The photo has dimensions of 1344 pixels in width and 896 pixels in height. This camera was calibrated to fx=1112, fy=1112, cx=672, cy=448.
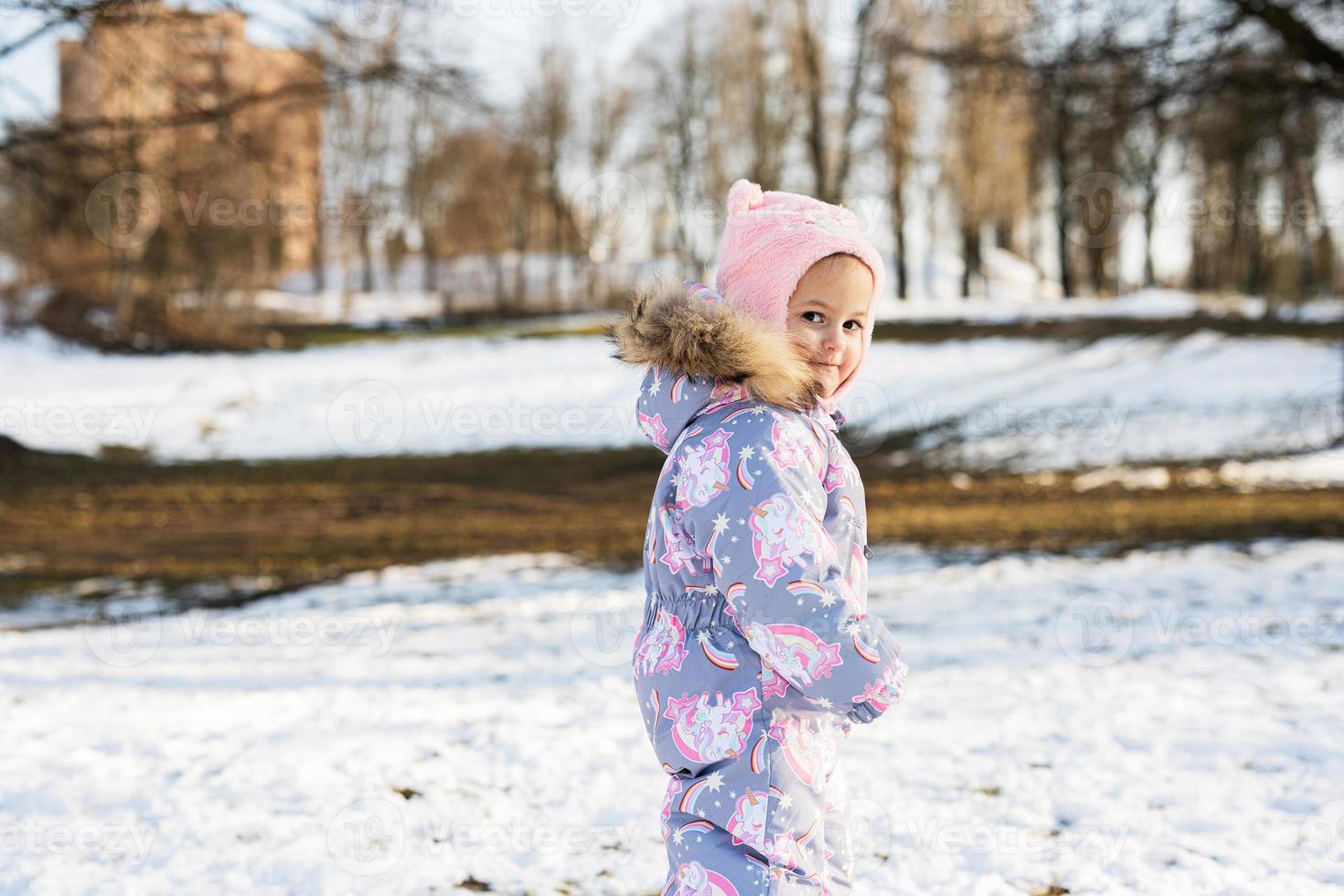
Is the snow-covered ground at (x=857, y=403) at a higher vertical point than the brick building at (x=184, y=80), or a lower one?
lower

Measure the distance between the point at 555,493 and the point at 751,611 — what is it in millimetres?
10589

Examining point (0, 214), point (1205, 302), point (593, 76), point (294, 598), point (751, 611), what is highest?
point (593, 76)

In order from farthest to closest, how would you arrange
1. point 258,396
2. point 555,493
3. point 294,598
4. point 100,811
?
point 258,396 < point 555,493 < point 294,598 < point 100,811

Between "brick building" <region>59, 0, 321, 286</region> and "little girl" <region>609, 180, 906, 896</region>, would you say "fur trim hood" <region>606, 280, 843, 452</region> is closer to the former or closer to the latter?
"little girl" <region>609, 180, 906, 896</region>

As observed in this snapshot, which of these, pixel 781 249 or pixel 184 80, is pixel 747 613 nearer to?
pixel 781 249

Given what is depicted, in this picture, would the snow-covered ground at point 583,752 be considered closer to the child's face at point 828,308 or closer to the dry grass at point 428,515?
the child's face at point 828,308

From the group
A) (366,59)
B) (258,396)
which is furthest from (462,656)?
(258,396)

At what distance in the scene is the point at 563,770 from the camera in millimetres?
4160

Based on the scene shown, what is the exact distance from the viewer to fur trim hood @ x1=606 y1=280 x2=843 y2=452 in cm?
197

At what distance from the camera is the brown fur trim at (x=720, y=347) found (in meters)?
1.96

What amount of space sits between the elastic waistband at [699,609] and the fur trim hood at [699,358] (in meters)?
0.29

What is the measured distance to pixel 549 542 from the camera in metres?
9.50

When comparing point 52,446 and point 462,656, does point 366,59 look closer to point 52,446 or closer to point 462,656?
point 462,656

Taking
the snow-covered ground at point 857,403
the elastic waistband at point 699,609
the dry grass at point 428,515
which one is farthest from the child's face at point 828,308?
the snow-covered ground at point 857,403
